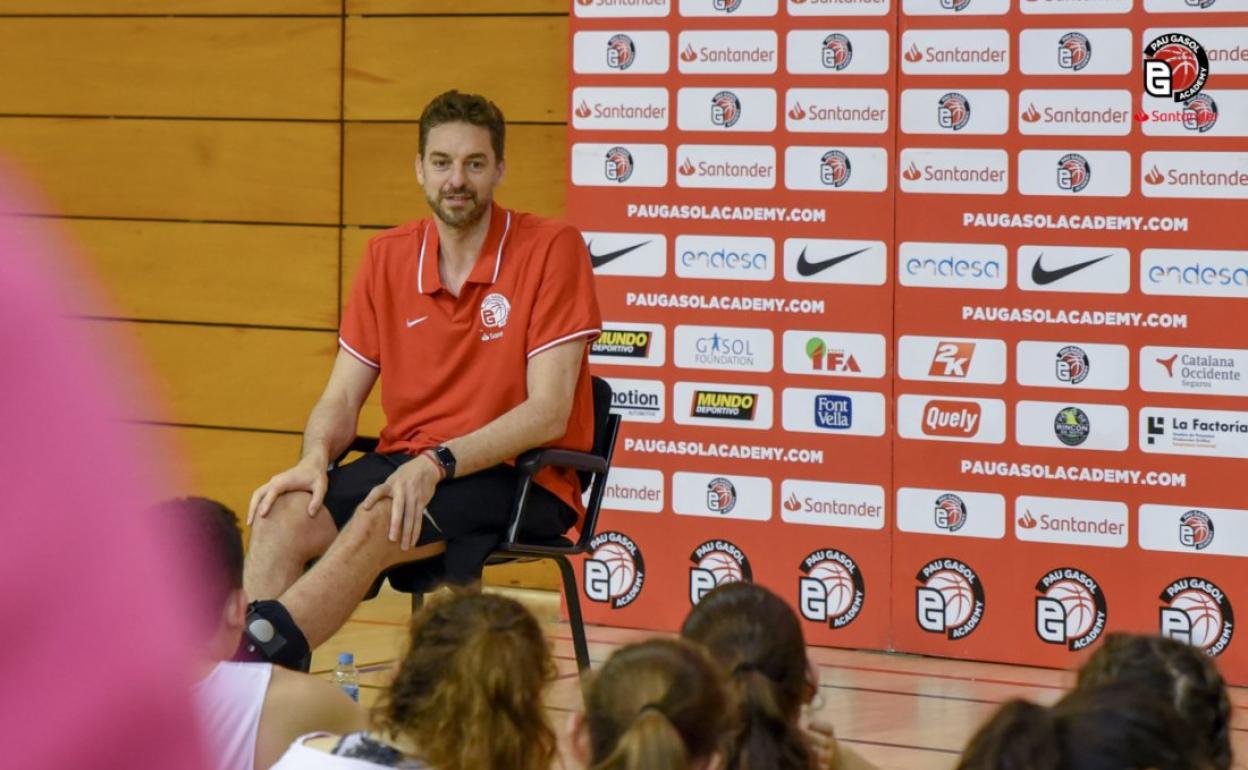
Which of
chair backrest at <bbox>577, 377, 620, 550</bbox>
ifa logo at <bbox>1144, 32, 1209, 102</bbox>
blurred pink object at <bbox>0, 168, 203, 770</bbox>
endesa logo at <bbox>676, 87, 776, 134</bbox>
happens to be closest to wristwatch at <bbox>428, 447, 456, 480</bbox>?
chair backrest at <bbox>577, 377, 620, 550</bbox>

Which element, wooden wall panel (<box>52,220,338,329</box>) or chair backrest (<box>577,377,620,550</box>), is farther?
wooden wall panel (<box>52,220,338,329</box>)

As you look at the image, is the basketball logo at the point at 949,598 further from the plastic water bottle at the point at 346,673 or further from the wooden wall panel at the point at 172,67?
the wooden wall panel at the point at 172,67

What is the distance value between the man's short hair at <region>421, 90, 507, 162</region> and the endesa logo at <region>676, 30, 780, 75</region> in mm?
1206

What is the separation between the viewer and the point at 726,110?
459 cm

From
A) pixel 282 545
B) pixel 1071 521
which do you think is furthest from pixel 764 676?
pixel 1071 521

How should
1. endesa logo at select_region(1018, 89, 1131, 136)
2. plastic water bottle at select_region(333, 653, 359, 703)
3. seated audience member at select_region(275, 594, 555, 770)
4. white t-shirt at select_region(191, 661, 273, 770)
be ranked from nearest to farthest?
seated audience member at select_region(275, 594, 555, 770)
white t-shirt at select_region(191, 661, 273, 770)
plastic water bottle at select_region(333, 653, 359, 703)
endesa logo at select_region(1018, 89, 1131, 136)

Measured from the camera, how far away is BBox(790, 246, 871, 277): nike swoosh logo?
448 centimetres

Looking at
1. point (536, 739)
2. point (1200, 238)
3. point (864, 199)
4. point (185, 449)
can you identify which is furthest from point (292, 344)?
point (536, 739)

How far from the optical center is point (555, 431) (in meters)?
3.30

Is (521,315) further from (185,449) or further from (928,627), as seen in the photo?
(185,449)

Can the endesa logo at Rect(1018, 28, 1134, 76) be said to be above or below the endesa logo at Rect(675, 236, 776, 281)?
above

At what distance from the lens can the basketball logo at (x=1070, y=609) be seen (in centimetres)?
427

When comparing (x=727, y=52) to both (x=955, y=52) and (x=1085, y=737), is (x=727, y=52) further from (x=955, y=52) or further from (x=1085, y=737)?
(x=1085, y=737)

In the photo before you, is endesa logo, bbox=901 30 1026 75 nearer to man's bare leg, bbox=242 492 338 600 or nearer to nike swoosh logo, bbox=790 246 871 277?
nike swoosh logo, bbox=790 246 871 277
